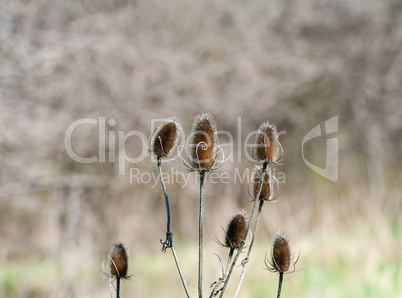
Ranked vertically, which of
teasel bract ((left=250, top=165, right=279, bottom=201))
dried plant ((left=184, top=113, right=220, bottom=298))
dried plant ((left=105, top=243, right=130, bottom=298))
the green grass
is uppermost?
dried plant ((left=184, top=113, right=220, bottom=298))

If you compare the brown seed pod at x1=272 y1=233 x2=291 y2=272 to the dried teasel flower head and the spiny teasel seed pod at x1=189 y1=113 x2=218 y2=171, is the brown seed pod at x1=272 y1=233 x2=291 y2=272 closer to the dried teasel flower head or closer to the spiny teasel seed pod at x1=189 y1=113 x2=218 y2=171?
the dried teasel flower head

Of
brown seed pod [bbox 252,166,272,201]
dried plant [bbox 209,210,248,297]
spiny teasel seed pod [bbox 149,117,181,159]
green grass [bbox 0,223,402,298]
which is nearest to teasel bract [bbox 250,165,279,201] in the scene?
brown seed pod [bbox 252,166,272,201]

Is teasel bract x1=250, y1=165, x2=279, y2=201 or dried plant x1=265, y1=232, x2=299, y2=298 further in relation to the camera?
teasel bract x1=250, y1=165, x2=279, y2=201

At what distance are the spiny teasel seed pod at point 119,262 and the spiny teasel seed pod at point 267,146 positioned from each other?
54 cm

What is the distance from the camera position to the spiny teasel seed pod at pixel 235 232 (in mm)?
1878

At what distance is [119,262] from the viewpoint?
1813 millimetres

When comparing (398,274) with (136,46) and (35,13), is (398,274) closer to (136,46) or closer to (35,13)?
(136,46)

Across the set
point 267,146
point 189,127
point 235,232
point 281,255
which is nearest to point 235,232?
point 235,232

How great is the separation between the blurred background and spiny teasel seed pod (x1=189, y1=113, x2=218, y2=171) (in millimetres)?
3770

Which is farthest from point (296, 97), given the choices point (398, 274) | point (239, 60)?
point (398, 274)

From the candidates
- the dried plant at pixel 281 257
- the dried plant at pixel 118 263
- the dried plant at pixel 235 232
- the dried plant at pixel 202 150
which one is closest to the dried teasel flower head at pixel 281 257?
the dried plant at pixel 281 257

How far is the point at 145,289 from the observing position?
618cm

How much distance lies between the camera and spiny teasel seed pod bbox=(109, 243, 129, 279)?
1.81 metres

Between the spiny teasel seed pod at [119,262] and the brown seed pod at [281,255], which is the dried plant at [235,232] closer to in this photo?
the brown seed pod at [281,255]
